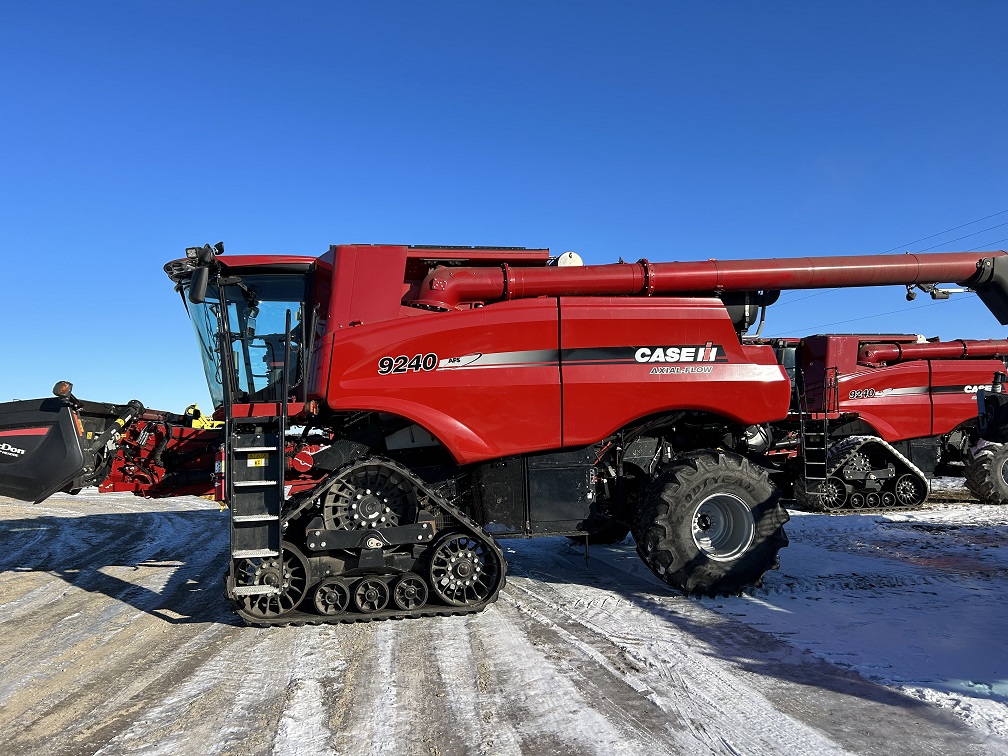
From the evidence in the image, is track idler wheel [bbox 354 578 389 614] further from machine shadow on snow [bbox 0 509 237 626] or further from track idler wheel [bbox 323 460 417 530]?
machine shadow on snow [bbox 0 509 237 626]

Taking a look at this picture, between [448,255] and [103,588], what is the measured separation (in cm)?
485

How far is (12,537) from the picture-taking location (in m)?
9.84

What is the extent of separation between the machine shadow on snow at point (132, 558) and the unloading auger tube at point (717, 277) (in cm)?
334

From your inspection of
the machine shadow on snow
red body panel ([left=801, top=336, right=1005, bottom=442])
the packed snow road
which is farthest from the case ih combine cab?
red body panel ([left=801, top=336, right=1005, bottom=442])

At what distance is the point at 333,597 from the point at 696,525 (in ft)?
10.3

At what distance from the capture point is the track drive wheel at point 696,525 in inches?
207

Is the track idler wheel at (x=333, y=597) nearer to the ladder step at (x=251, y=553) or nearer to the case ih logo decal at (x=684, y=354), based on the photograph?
the ladder step at (x=251, y=553)

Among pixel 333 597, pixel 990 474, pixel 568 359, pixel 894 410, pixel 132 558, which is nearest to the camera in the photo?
pixel 333 597

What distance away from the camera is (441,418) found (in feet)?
16.6

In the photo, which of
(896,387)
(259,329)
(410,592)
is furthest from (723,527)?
(896,387)

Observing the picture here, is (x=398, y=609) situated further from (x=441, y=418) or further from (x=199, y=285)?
(x=199, y=285)

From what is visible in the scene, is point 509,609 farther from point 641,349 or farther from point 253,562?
point 641,349

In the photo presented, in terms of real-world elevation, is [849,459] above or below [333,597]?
above

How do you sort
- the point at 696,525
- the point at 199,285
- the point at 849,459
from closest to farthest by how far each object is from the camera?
the point at 199,285, the point at 696,525, the point at 849,459
